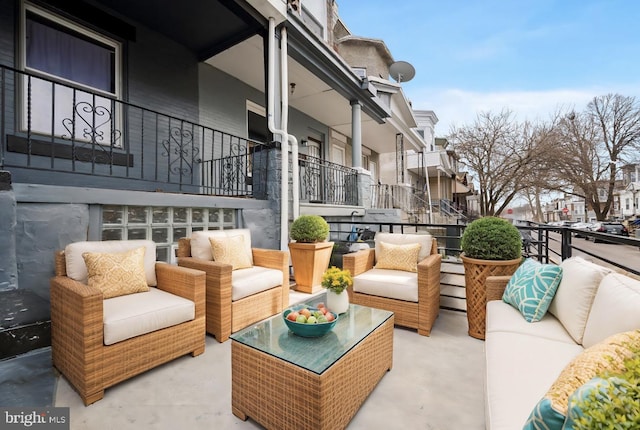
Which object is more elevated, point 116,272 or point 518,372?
point 116,272

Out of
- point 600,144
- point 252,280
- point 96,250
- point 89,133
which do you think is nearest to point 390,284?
point 252,280

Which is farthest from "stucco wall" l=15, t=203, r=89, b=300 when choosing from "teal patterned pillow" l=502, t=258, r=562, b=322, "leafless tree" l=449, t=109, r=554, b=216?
"leafless tree" l=449, t=109, r=554, b=216

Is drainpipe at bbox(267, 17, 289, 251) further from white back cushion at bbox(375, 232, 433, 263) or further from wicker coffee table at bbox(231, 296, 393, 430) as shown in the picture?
wicker coffee table at bbox(231, 296, 393, 430)

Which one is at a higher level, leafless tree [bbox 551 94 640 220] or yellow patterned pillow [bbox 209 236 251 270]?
leafless tree [bbox 551 94 640 220]

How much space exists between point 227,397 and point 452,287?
2877mm

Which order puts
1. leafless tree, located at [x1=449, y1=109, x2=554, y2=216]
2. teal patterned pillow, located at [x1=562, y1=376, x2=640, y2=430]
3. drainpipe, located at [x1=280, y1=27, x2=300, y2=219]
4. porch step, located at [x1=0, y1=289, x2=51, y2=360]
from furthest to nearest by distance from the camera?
1. leafless tree, located at [x1=449, y1=109, x2=554, y2=216]
2. drainpipe, located at [x1=280, y1=27, x2=300, y2=219]
3. porch step, located at [x1=0, y1=289, x2=51, y2=360]
4. teal patterned pillow, located at [x1=562, y1=376, x2=640, y2=430]

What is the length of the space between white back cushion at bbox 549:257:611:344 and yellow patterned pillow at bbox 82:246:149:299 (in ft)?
9.47

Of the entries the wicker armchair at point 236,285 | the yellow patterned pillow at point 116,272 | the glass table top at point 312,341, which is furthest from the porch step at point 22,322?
the glass table top at point 312,341

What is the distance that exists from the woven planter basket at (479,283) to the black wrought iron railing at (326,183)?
137 inches

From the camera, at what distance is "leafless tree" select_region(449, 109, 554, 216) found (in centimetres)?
972

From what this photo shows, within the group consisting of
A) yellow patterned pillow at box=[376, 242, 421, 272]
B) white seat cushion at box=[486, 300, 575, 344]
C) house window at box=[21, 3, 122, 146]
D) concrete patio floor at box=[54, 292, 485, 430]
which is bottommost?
concrete patio floor at box=[54, 292, 485, 430]

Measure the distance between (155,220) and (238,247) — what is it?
0.99 meters

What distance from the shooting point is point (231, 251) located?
10.2 feet

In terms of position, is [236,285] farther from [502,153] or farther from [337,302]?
[502,153]
